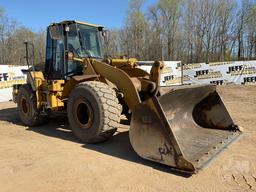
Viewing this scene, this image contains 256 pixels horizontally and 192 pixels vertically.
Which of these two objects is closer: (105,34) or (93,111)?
(93,111)

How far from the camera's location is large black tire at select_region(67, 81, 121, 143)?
17.6ft

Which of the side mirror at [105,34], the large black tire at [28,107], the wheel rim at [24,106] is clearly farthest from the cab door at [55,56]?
the side mirror at [105,34]

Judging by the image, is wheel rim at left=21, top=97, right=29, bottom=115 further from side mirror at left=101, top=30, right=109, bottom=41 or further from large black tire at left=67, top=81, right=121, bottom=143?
side mirror at left=101, top=30, right=109, bottom=41

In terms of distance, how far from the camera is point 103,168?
179 inches

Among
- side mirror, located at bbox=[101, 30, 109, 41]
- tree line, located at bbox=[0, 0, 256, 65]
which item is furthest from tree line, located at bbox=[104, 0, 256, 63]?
side mirror, located at bbox=[101, 30, 109, 41]

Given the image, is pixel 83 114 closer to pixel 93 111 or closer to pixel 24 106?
pixel 93 111

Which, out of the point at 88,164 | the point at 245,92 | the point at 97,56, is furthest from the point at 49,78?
the point at 245,92

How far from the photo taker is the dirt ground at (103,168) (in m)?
3.93

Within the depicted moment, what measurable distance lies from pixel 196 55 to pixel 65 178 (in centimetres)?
3421

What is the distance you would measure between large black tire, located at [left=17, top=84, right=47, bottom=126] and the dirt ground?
1053 mm

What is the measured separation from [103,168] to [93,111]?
1.29m

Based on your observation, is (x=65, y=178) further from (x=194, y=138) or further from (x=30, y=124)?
(x=30, y=124)

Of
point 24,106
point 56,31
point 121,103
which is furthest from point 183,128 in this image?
point 24,106

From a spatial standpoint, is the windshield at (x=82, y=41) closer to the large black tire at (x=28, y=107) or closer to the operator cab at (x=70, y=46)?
the operator cab at (x=70, y=46)
